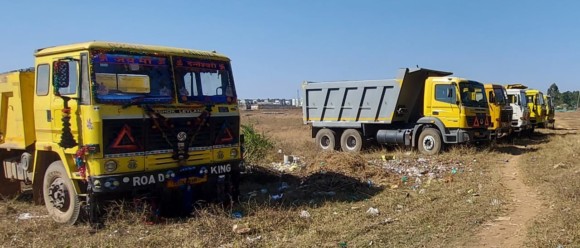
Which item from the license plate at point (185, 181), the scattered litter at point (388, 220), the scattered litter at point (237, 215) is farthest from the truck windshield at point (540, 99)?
the license plate at point (185, 181)

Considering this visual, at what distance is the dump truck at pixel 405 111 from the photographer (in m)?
15.1

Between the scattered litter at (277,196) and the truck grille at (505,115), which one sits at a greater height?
the truck grille at (505,115)

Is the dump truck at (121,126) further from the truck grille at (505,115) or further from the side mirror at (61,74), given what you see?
the truck grille at (505,115)

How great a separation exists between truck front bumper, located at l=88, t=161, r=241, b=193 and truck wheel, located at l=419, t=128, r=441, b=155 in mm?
9160

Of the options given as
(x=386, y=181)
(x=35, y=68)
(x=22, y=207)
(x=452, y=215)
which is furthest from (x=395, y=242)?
(x=22, y=207)

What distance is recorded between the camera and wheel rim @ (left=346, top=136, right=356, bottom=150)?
17453mm

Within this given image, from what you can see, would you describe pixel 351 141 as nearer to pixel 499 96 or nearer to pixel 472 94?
pixel 472 94

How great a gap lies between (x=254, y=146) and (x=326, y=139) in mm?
5723

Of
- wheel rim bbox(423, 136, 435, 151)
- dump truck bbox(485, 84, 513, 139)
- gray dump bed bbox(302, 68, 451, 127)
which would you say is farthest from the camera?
dump truck bbox(485, 84, 513, 139)

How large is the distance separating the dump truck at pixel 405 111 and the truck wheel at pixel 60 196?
1105cm

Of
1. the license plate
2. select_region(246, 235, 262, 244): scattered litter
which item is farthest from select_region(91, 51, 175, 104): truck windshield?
select_region(246, 235, 262, 244): scattered litter

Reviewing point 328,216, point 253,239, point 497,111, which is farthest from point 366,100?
point 253,239

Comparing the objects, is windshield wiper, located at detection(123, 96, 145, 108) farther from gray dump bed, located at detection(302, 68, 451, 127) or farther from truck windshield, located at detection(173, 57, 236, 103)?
gray dump bed, located at detection(302, 68, 451, 127)

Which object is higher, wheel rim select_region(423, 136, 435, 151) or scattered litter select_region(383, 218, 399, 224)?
wheel rim select_region(423, 136, 435, 151)
